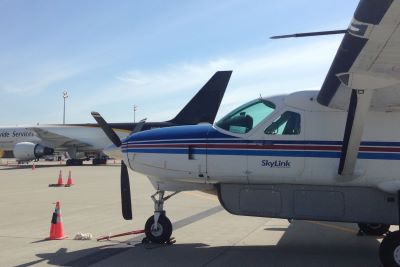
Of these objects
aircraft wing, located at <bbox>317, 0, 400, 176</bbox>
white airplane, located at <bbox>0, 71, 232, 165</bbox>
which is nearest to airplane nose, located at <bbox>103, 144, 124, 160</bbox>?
aircraft wing, located at <bbox>317, 0, 400, 176</bbox>

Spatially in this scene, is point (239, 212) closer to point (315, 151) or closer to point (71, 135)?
point (315, 151)

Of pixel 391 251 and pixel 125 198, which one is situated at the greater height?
pixel 125 198

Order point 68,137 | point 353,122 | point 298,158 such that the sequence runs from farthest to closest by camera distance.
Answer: point 68,137 < point 298,158 < point 353,122

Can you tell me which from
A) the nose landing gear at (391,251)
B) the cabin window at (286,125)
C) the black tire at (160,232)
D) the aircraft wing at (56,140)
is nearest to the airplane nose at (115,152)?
the black tire at (160,232)

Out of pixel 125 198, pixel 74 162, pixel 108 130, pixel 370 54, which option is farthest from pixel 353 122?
pixel 74 162

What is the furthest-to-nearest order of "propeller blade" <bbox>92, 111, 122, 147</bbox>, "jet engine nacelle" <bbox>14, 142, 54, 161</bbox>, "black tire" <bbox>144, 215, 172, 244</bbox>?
"jet engine nacelle" <bbox>14, 142, 54, 161</bbox>, "propeller blade" <bbox>92, 111, 122, 147</bbox>, "black tire" <bbox>144, 215, 172, 244</bbox>

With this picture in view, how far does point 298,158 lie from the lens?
7.33 m

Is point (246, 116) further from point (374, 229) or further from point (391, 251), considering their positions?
point (374, 229)

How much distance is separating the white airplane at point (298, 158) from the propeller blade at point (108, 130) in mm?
942

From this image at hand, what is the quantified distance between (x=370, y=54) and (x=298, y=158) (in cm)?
273

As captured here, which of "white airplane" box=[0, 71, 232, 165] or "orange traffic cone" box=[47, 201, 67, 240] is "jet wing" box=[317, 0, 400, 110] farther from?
"white airplane" box=[0, 71, 232, 165]

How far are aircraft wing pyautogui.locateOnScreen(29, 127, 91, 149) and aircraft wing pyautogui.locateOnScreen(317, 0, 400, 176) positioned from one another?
39740mm

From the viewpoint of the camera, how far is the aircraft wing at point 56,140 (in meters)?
43.7

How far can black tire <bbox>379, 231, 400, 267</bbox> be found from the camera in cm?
638
